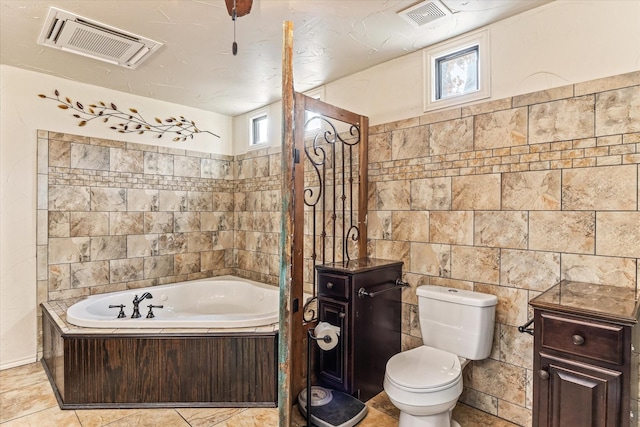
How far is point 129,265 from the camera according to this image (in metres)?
3.52

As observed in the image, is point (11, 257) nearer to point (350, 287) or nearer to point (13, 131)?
point (13, 131)

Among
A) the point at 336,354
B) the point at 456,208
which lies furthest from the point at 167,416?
the point at 456,208

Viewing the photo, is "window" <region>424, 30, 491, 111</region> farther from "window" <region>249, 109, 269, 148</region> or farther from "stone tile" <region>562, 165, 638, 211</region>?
"window" <region>249, 109, 269, 148</region>

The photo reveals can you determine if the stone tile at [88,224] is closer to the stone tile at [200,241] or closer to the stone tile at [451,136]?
the stone tile at [200,241]

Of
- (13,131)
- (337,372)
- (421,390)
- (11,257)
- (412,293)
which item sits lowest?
(337,372)

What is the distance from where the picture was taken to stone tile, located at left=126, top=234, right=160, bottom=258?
3.53 meters

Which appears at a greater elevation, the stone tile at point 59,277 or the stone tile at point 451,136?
the stone tile at point 451,136

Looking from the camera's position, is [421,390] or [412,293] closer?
[421,390]

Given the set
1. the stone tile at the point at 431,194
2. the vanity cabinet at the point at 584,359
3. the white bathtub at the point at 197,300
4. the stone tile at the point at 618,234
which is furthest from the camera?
the white bathtub at the point at 197,300

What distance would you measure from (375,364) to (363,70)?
2261mm

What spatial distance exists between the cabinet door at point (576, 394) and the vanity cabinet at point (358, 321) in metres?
1.03

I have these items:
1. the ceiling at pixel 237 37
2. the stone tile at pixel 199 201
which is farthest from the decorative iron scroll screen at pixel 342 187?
the stone tile at pixel 199 201

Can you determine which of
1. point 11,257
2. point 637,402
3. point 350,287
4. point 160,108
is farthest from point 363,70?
point 11,257

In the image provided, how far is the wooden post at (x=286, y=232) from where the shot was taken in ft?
5.33
